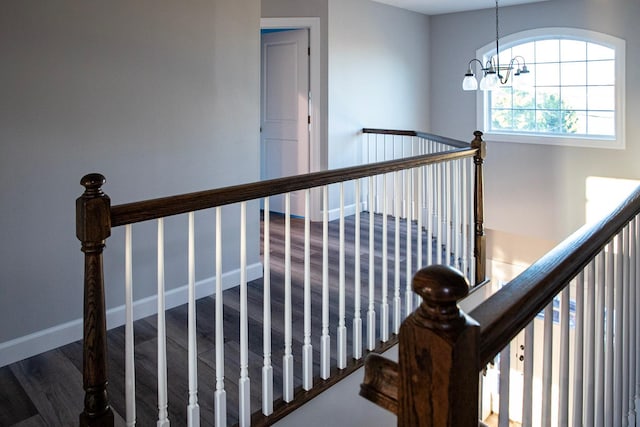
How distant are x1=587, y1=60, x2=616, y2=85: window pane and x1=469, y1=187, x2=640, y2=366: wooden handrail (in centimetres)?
551

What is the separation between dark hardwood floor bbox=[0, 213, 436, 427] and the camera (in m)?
2.32

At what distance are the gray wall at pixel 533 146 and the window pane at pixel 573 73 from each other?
46cm

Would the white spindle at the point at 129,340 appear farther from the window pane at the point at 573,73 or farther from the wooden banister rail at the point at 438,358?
the window pane at the point at 573,73

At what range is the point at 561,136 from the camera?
633 cm

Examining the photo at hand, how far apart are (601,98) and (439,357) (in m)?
6.43

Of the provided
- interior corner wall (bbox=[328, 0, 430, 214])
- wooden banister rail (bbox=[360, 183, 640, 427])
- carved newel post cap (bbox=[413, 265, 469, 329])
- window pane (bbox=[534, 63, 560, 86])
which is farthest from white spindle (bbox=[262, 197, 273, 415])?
window pane (bbox=[534, 63, 560, 86])

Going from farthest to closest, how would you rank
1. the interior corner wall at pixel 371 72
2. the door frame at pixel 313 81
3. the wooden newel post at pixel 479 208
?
the interior corner wall at pixel 371 72 → the door frame at pixel 313 81 → the wooden newel post at pixel 479 208

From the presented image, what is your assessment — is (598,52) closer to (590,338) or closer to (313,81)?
(313,81)

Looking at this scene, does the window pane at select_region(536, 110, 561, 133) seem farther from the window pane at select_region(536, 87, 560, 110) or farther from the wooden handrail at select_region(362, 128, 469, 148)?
the wooden handrail at select_region(362, 128, 469, 148)

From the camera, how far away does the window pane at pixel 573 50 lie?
6.21m

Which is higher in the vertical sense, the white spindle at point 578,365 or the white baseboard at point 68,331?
the white spindle at point 578,365

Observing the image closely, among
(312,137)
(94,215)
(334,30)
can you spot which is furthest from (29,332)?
(334,30)

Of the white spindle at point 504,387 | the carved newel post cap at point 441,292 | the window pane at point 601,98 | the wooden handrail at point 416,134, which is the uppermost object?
the window pane at point 601,98

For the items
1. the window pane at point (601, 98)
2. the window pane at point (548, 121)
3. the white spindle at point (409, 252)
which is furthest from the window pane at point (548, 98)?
the white spindle at point (409, 252)
